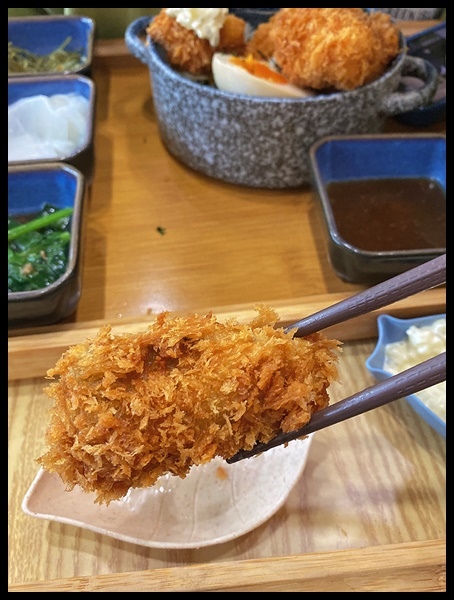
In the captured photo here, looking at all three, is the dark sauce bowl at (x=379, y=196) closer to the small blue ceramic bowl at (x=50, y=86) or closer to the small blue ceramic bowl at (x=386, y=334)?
the small blue ceramic bowl at (x=386, y=334)

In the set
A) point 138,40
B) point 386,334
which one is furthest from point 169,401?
point 138,40

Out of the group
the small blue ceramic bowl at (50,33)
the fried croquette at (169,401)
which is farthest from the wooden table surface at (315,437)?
the small blue ceramic bowl at (50,33)

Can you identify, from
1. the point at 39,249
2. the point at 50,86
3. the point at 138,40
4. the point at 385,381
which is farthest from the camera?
the point at 50,86

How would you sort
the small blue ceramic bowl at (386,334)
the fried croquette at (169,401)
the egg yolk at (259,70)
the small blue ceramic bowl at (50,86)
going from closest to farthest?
the fried croquette at (169,401), the small blue ceramic bowl at (386,334), the egg yolk at (259,70), the small blue ceramic bowl at (50,86)

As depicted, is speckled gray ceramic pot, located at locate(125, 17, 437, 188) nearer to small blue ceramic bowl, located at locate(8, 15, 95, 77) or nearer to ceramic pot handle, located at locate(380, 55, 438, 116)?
ceramic pot handle, located at locate(380, 55, 438, 116)

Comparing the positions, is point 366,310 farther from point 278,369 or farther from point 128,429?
point 128,429

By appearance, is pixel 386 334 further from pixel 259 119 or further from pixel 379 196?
pixel 259 119

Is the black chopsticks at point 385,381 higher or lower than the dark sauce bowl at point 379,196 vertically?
higher
